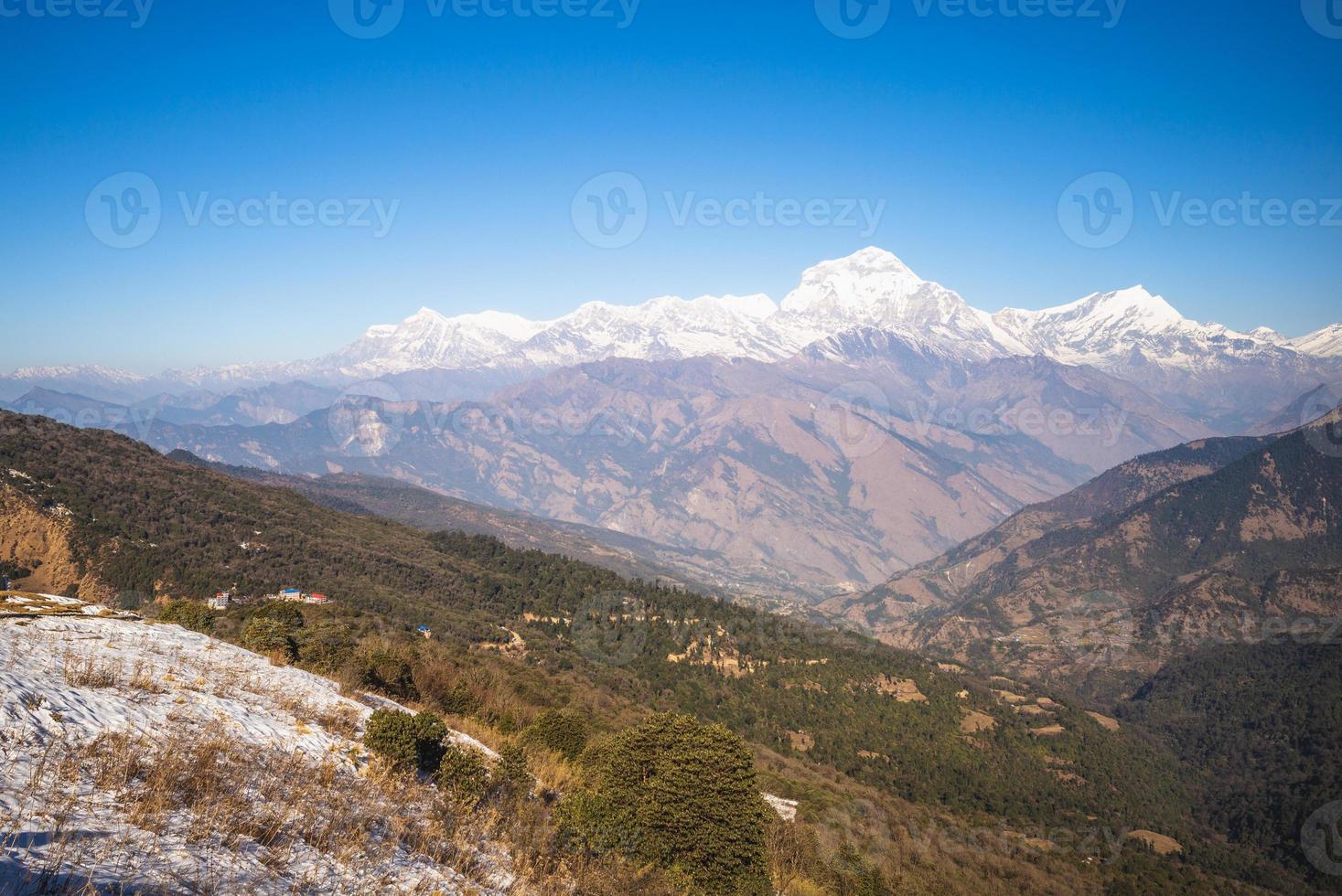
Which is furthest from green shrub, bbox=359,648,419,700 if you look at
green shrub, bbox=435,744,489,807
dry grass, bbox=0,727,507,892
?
dry grass, bbox=0,727,507,892

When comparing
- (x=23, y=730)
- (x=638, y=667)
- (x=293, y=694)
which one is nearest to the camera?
(x=23, y=730)

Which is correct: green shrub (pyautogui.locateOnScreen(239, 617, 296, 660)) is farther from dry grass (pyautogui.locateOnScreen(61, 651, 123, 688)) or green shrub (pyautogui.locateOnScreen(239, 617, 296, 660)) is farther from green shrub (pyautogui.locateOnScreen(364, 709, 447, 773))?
green shrub (pyautogui.locateOnScreen(364, 709, 447, 773))

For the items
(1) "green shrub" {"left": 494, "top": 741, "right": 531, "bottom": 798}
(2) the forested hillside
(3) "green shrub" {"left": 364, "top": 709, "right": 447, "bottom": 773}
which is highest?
(3) "green shrub" {"left": 364, "top": 709, "right": 447, "bottom": 773}

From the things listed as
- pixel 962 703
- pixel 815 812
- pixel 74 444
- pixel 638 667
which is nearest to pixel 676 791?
pixel 815 812

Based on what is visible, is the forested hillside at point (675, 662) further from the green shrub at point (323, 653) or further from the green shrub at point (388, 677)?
the green shrub at point (323, 653)

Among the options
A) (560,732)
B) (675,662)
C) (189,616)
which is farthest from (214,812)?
(675,662)

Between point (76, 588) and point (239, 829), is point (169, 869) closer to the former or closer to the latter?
point (239, 829)
